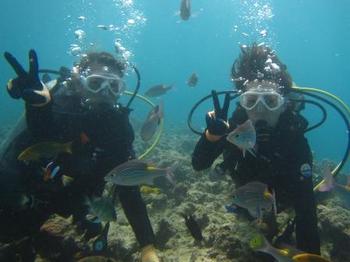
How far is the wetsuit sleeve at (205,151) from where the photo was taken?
5199 mm

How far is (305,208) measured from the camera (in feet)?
16.0

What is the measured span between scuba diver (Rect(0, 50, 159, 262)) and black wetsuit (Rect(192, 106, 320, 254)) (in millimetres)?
1460

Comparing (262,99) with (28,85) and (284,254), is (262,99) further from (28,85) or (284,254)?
(28,85)

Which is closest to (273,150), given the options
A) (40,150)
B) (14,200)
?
(40,150)

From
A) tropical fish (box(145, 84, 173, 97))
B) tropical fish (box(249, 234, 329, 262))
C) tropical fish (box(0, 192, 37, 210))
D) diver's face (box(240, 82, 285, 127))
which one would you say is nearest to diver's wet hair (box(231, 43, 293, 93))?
diver's face (box(240, 82, 285, 127))

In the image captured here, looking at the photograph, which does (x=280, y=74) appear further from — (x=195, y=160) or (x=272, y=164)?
(x=195, y=160)

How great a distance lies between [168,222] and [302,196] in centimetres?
253

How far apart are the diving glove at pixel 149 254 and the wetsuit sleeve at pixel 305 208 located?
2039 mm

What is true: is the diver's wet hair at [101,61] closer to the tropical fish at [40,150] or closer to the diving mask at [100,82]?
the diving mask at [100,82]

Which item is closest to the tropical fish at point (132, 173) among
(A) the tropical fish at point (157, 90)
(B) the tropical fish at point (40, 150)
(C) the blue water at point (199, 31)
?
(B) the tropical fish at point (40, 150)

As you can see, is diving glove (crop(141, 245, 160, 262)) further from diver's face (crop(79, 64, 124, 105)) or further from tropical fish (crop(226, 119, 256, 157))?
tropical fish (crop(226, 119, 256, 157))

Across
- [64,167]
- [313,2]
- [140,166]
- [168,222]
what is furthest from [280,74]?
[313,2]

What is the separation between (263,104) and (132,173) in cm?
201

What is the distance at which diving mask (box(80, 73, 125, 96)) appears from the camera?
17.4 ft
